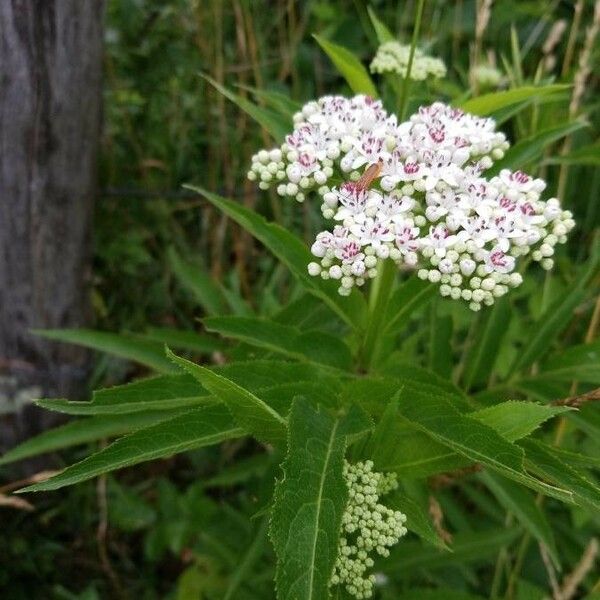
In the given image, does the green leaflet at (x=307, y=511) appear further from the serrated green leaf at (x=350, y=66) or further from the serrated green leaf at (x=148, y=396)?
the serrated green leaf at (x=350, y=66)

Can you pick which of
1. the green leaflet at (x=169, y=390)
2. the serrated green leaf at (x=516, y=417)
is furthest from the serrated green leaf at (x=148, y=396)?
the serrated green leaf at (x=516, y=417)

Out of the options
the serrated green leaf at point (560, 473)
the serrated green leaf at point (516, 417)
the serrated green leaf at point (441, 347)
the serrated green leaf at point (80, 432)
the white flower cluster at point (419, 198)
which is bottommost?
the serrated green leaf at point (80, 432)

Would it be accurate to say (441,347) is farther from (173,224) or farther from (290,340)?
(173,224)

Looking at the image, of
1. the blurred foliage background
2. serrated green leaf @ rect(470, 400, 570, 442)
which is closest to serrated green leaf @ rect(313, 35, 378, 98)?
the blurred foliage background

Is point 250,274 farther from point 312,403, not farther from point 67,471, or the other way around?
point 67,471

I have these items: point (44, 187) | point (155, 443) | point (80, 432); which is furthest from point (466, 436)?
point (44, 187)

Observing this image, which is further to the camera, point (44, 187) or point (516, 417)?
point (44, 187)

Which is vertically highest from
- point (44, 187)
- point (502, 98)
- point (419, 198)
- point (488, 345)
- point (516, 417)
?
point (502, 98)
